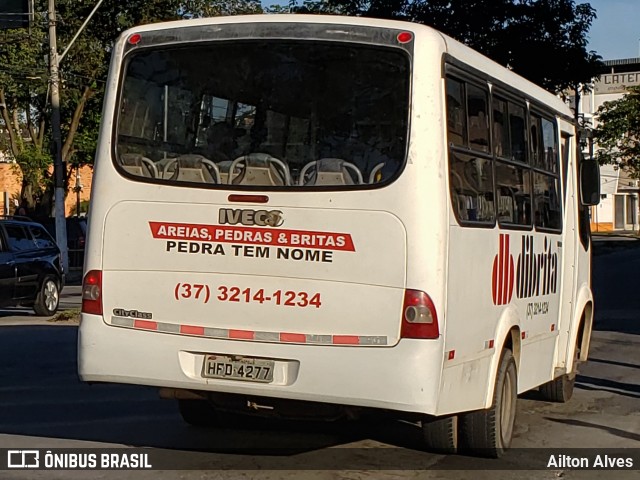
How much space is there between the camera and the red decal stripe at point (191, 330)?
22.3 ft

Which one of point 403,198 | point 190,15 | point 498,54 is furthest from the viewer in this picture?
point 190,15

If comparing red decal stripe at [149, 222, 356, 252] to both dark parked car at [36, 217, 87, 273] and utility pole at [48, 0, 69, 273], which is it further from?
dark parked car at [36, 217, 87, 273]

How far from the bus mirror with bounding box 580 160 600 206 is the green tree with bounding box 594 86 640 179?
5060cm

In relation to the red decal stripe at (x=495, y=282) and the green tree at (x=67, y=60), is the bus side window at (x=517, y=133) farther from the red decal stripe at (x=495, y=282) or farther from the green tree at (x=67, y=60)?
the green tree at (x=67, y=60)

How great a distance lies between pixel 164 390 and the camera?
7.12 m

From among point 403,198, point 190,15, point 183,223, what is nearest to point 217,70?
point 183,223

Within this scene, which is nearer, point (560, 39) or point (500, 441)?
point (500, 441)

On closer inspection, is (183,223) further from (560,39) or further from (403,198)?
(560,39)

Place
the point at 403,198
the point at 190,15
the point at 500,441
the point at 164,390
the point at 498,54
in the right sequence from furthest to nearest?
the point at 190,15
the point at 498,54
the point at 500,441
the point at 164,390
the point at 403,198

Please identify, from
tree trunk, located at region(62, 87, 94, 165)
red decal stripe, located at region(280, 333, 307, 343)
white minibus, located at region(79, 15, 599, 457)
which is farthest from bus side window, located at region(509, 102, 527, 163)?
tree trunk, located at region(62, 87, 94, 165)

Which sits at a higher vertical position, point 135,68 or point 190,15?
point 190,15

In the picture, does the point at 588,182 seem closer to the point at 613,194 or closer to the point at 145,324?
the point at 145,324

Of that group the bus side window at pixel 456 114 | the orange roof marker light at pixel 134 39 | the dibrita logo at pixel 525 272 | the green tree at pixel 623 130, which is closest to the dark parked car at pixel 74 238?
the dibrita logo at pixel 525 272

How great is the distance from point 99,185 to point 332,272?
1.73 m
